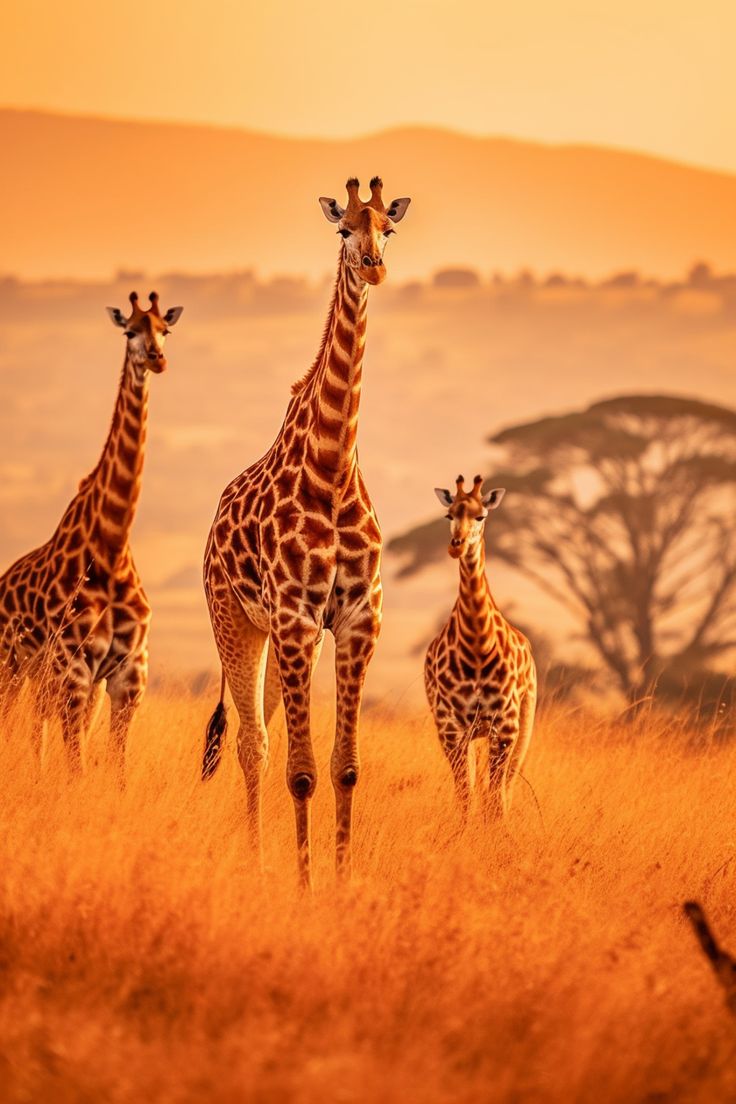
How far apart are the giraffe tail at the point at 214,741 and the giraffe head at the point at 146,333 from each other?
A: 2.03 m

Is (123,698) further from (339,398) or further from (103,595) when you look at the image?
(339,398)

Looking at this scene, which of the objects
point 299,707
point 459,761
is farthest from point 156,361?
point 459,761

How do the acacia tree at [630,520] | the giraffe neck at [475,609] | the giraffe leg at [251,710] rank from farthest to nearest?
the acacia tree at [630,520] → the giraffe neck at [475,609] → the giraffe leg at [251,710]

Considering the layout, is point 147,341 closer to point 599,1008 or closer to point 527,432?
point 599,1008

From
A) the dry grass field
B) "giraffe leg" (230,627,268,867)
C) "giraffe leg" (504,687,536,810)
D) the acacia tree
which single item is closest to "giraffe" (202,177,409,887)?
"giraffe leg" (230,627,268,867)

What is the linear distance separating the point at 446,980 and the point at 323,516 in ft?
9.27

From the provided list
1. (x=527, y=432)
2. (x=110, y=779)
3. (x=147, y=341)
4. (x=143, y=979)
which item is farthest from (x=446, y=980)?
(x=527, y=432)

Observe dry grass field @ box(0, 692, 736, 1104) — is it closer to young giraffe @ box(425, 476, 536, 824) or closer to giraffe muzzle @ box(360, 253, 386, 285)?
young giraffe @ box(425, 476, 536, 824)

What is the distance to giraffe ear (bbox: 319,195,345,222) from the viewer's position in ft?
28.5

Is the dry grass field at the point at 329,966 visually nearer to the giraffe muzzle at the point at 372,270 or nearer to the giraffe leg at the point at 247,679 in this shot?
the giraffe leg at the point at 247,679

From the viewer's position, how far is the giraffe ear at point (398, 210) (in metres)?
8.78

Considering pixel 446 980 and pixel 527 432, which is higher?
pixel 527 432

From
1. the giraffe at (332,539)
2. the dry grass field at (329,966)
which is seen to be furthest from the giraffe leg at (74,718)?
the giraffe at (332,539)

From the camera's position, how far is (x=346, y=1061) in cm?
546
